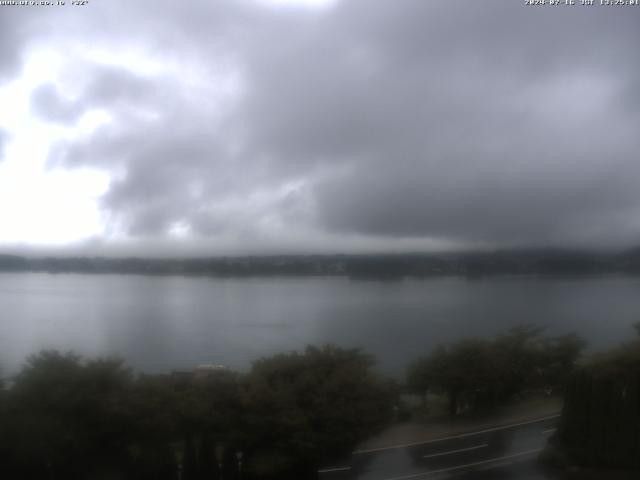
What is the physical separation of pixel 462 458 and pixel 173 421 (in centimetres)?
596

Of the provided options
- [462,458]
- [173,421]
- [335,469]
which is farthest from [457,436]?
[173,421]

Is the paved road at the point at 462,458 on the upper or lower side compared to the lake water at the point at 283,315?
lower

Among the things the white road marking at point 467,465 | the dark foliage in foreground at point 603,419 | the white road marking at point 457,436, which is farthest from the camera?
the white road marking at point 457,436

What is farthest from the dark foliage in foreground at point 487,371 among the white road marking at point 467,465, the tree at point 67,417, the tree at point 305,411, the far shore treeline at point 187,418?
the tree at point 67,417

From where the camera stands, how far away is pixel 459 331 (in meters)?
27.3

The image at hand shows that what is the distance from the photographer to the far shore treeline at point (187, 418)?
34.2 feet

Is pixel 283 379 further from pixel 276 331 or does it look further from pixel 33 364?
pixel 276 331

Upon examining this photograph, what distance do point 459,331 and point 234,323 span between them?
12.9 m

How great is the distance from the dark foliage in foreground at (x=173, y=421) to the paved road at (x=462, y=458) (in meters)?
0.72

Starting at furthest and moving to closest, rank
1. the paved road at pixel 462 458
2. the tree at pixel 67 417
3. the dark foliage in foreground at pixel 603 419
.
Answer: the paved road at pixel 462 458 → the dark foliage in foreground at pixel 603 419 → the tree at pixel 67 417

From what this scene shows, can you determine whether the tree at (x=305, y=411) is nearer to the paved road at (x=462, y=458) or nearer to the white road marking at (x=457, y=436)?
the paved road at (x=462, y=458)

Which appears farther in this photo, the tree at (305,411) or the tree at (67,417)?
the tree at (305,411)

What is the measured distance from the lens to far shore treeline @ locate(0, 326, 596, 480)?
10414 mm

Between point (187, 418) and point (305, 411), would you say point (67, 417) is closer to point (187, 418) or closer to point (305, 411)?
point (187, 418)
